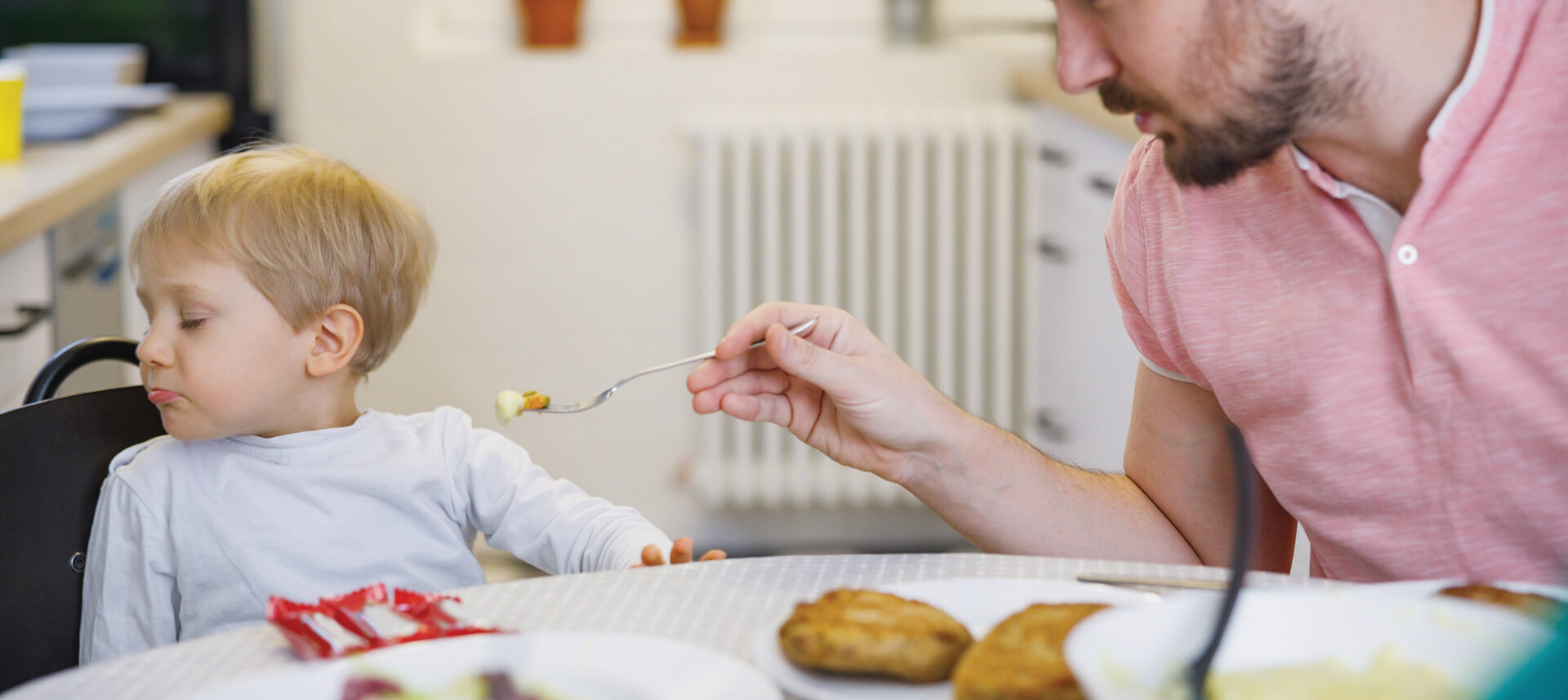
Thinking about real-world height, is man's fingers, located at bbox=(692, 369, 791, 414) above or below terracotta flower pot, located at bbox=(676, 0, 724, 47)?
below

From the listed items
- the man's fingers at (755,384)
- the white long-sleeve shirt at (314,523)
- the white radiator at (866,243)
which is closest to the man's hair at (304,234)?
the white long-sleeve shirt at (314,523)

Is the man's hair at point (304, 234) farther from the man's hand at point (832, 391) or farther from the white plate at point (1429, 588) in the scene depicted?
the white plate at point (1429, 588)

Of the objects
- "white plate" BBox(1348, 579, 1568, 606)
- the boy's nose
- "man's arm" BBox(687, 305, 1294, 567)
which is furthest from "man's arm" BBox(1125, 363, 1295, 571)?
the boy's nose

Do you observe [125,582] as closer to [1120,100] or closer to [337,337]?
[337,337]

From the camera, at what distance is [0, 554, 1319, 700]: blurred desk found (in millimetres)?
591

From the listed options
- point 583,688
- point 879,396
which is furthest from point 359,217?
point 583,688

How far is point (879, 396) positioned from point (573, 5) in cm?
179

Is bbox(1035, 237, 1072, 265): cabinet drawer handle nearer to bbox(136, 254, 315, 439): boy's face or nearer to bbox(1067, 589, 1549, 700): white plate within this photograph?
bbox(136, 254, 315, 439): boy's face

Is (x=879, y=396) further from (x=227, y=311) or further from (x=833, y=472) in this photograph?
(x=833, y=472)

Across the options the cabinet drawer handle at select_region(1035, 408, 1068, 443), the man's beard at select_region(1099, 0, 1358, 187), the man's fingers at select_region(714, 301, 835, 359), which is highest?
the man's beard at select_region(1099, 0, 1358, 187)

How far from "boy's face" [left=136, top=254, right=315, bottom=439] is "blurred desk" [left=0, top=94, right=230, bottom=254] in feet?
1.76

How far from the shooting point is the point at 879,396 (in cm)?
92

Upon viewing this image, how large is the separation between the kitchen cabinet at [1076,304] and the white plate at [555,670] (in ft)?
4.57

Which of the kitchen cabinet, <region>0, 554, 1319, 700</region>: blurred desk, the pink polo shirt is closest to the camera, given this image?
<region>0, 554, 1319, 700</region>: blurred desk
